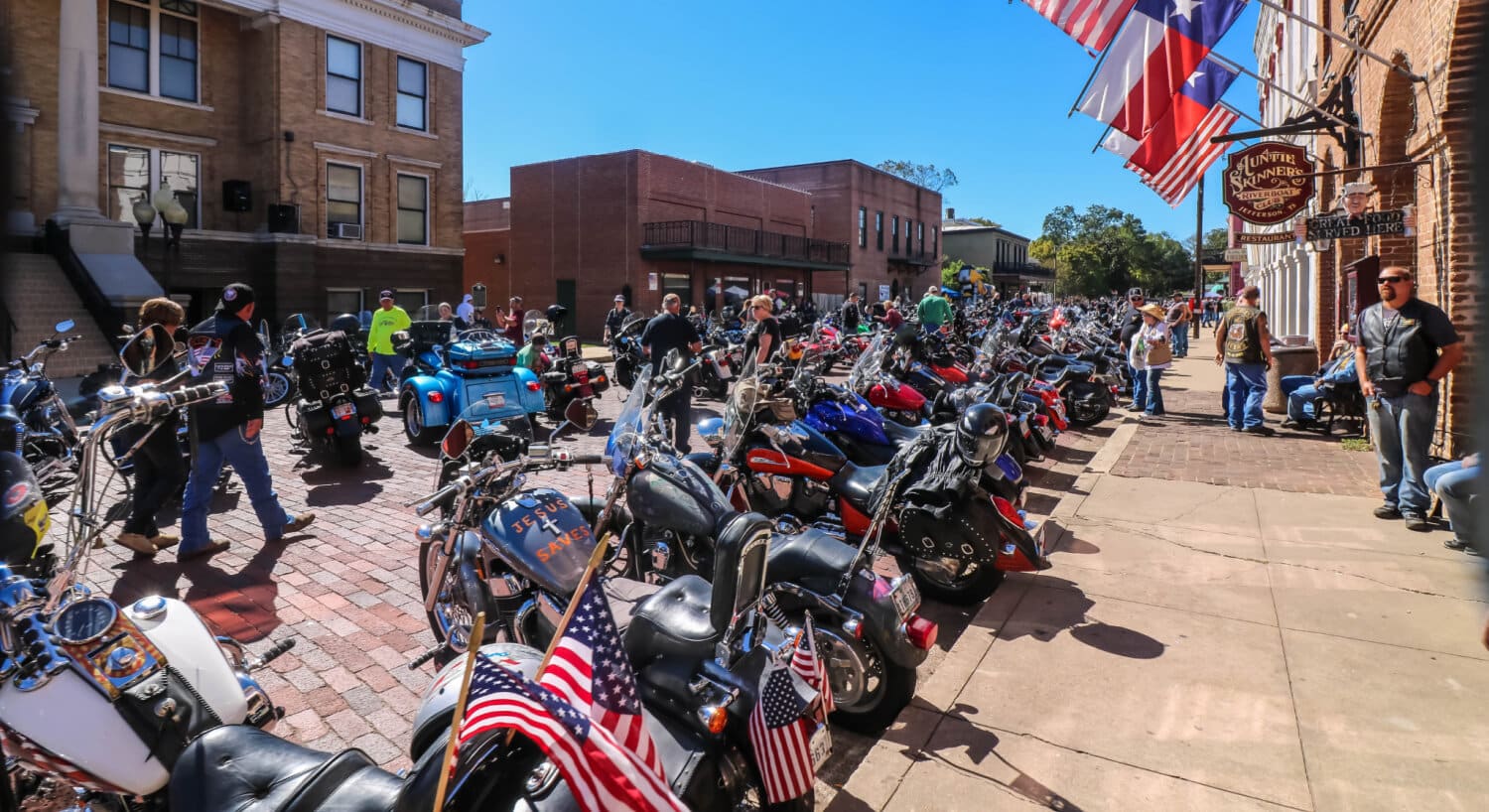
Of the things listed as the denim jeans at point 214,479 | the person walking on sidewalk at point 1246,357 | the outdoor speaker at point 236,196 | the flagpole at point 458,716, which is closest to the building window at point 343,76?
the outdoor speaker at point 236,196

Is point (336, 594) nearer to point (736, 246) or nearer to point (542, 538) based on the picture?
point (542, 538)

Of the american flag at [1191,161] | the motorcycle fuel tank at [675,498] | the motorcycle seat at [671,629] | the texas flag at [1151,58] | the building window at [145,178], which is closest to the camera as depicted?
the motorcycle seat at [671,629]

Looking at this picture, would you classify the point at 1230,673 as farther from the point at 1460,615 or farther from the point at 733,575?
the point at 733,575

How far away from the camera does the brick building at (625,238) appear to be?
99.4 feet

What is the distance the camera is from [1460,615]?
438 centimetres

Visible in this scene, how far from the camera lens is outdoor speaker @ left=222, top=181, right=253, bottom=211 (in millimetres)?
19125

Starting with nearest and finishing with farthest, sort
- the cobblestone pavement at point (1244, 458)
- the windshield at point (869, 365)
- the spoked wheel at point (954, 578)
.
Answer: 1. the spoked wheel at point (954, 578)
2. the cobblestone pavement at point (1244, 458)
3. the windshield at point (869, 365)

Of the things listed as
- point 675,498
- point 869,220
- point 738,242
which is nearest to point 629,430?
point 675,498

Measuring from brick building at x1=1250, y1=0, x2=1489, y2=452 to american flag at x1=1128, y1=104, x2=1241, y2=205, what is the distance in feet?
4.37

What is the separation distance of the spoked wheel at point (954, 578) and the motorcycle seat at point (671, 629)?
7.98ft

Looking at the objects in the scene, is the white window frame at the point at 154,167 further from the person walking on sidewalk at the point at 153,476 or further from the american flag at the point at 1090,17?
the american flag at the point at 1090,17

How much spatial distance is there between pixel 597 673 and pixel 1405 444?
6.78 meters

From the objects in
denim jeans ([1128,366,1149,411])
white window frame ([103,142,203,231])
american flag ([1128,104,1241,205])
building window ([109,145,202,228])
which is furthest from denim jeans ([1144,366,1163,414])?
white window frame ([103,142,203,231])

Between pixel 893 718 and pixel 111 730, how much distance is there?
2.64m
